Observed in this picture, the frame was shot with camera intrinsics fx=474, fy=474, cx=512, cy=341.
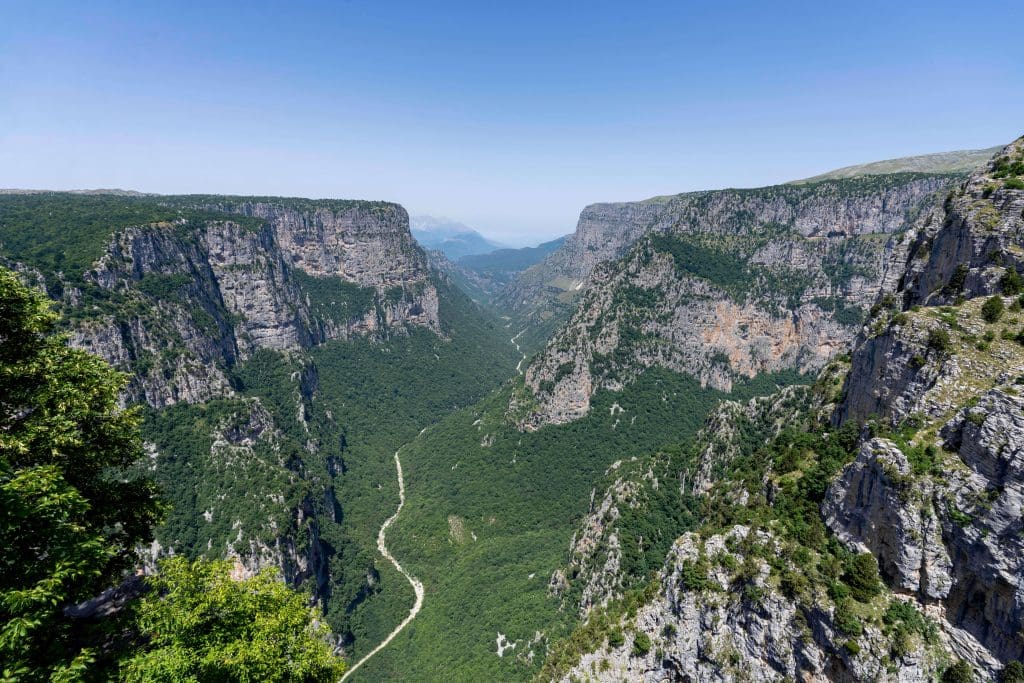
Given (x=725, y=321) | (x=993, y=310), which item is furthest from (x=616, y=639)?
(x=725, y=321)

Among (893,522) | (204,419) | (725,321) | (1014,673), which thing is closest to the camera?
(1014,673)

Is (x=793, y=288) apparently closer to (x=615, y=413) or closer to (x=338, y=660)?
(x=615, y=413)

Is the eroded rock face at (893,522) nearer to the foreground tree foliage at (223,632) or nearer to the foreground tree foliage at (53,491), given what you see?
the foreground tree foliage at (223,632)

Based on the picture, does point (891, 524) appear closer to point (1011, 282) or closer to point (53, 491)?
point (1011, 282)

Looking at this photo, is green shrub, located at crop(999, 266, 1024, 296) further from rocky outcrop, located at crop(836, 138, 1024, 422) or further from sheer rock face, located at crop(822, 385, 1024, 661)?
sheer rock face, located at crop(822, 385, 1024, 661)

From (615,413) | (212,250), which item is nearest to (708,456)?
(615,413)
